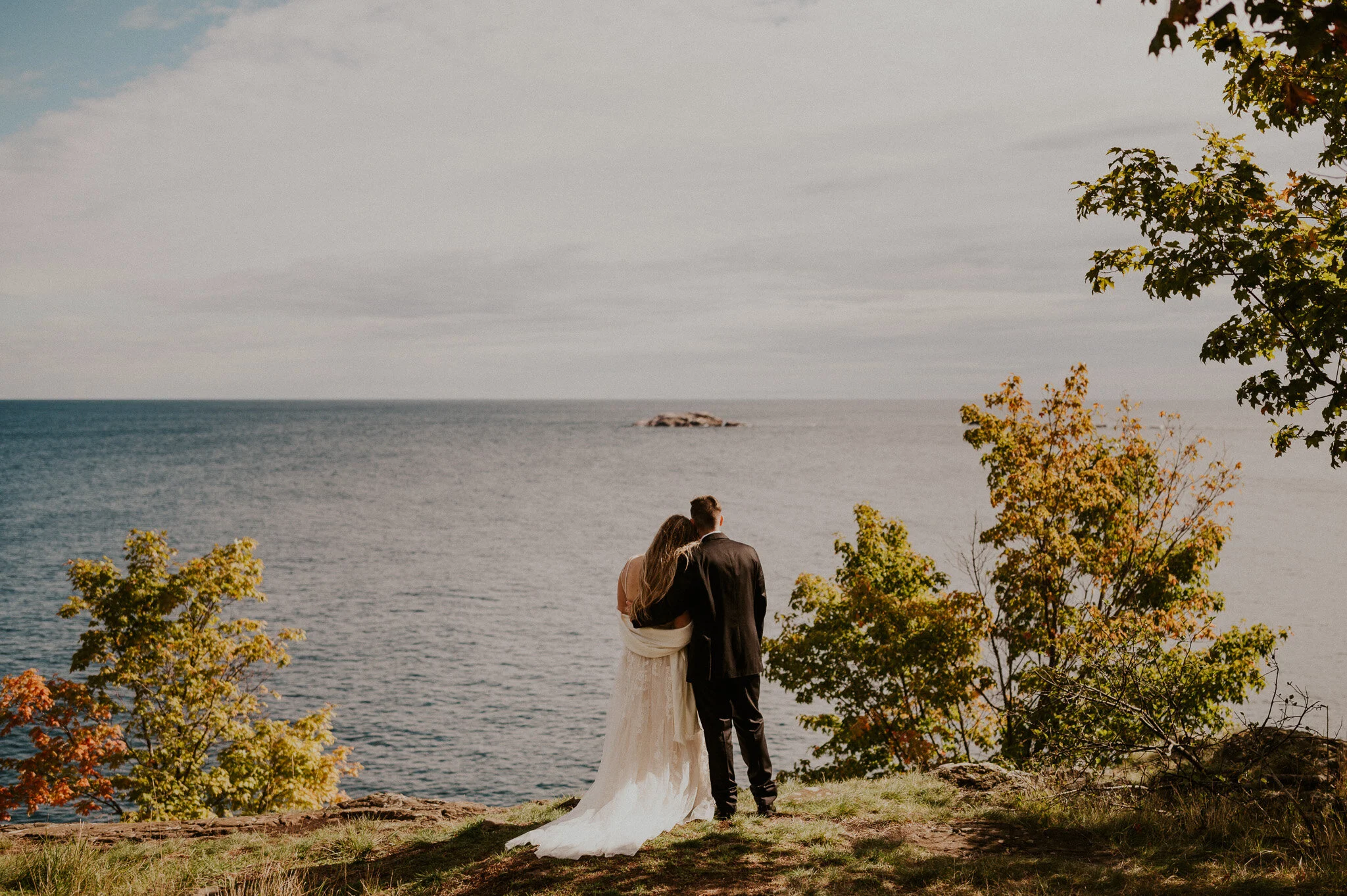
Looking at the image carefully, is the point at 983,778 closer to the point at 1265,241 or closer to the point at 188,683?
the point at 1265,241

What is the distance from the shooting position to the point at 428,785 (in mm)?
23781

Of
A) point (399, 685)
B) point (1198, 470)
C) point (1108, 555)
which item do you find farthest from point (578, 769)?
point (1198, 470)

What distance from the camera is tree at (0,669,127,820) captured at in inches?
732

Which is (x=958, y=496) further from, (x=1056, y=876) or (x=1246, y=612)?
(x=1056, y=876)

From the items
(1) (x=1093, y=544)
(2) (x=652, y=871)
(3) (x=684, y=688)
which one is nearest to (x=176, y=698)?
(3) (x=684, y=688)

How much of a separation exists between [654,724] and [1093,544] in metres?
12.0

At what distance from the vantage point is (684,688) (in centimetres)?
777

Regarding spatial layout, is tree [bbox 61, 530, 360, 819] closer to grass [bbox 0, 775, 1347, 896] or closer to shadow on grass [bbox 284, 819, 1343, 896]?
grass [bbox 0, 775, 1347, 896]

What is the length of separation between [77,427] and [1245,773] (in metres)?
236

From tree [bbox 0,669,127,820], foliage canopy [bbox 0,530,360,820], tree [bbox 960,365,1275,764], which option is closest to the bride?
tree [bbox 960,365,1275,764]

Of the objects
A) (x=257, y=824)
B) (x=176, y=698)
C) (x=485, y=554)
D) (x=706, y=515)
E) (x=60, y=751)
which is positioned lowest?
(x=485, y=554)

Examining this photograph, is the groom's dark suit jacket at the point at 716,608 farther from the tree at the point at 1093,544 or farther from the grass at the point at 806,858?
the tree at the point at 1093,544

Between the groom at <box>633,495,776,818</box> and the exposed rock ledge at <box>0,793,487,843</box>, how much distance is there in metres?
3.24

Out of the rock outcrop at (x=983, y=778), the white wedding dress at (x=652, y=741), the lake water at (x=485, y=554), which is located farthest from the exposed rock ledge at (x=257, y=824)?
the lake water at (x=485, y=554)
